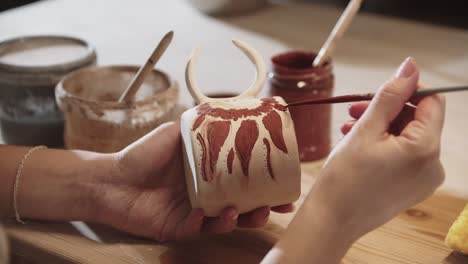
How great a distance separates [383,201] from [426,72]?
2.42ft

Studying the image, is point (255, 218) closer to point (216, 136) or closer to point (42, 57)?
point (216, 136)

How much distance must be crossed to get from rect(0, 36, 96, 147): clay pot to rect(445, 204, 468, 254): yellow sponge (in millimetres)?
637

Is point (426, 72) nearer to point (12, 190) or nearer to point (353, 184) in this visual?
point (353, 184)

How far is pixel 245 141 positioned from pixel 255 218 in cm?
12

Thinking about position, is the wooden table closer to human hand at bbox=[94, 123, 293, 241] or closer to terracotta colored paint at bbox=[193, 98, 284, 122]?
human hand at bbox=[94, 123, 293, 241]

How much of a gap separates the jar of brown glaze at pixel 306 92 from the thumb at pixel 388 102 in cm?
30

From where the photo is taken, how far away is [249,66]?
1.34 metres

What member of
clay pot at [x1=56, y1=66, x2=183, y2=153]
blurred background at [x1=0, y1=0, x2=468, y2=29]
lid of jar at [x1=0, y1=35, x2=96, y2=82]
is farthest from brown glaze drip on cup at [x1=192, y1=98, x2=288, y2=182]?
blurred background at [x1=0, y1=0, x2=468, y2=29]

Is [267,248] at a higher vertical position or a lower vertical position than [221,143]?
lower

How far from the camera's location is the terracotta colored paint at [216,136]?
67 centimetres

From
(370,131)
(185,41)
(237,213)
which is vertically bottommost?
(185,41)

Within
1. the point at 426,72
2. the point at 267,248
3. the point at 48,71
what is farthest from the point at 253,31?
the point at 267,248

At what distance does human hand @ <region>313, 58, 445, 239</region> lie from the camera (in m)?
0.60

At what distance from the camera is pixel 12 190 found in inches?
31.0
